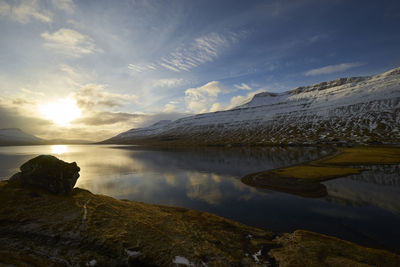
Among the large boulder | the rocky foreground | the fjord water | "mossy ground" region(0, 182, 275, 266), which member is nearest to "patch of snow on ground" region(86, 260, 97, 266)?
the rocky foreground

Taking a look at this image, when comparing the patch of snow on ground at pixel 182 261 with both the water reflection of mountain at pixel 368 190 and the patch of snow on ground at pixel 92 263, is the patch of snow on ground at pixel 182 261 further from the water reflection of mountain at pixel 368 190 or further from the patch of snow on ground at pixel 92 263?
the water reflection of mountain at pixel 368 190

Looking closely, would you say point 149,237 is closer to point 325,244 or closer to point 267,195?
point 325,244

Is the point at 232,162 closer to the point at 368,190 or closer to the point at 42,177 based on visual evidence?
the point at 368,190

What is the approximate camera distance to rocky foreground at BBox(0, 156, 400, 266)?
11.9 meters

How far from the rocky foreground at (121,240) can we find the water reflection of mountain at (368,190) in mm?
17399

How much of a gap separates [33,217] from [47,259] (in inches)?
206

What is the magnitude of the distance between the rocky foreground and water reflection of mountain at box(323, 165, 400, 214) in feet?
57.1

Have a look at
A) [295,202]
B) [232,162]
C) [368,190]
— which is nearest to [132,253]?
[295,202]

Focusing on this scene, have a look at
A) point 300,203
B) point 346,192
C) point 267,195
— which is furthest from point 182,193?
point 346,192

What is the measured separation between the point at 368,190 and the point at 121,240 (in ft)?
141

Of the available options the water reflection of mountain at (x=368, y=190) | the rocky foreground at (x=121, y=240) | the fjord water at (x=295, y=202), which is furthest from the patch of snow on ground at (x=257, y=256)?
the water reflection of mountain at (x=368, y=190)

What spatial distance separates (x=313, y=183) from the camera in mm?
38938

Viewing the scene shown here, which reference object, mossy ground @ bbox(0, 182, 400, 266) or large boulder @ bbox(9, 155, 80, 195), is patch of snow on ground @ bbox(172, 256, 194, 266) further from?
large boulder @ bbox(9, 155, 80, 195)

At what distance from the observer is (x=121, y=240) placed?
13391 millimetres
